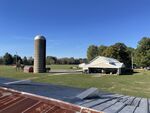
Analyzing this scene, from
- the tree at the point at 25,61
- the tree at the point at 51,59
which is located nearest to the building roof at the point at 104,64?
the tree at the point at 25,61

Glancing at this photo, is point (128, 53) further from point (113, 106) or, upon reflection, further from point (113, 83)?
point (113, 106)

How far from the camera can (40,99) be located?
4.15 meters

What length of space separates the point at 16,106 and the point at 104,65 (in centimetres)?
5350

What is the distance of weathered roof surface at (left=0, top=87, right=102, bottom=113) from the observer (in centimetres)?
366

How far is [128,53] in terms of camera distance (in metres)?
87.5

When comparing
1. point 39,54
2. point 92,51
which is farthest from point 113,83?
point 92,51

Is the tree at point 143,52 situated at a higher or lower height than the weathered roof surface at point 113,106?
higher

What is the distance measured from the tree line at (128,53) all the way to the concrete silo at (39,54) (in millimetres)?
29821

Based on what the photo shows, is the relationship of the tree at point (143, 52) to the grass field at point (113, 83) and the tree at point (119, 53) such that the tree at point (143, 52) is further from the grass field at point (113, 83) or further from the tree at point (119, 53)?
the grass field at point (113, 83)

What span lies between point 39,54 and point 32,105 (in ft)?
186

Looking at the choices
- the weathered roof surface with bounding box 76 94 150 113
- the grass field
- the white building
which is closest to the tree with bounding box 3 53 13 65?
the white building

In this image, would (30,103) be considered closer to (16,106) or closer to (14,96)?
(16,106)

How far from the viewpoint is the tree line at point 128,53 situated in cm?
7094

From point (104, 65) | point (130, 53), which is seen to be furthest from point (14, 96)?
point (130, 53)
